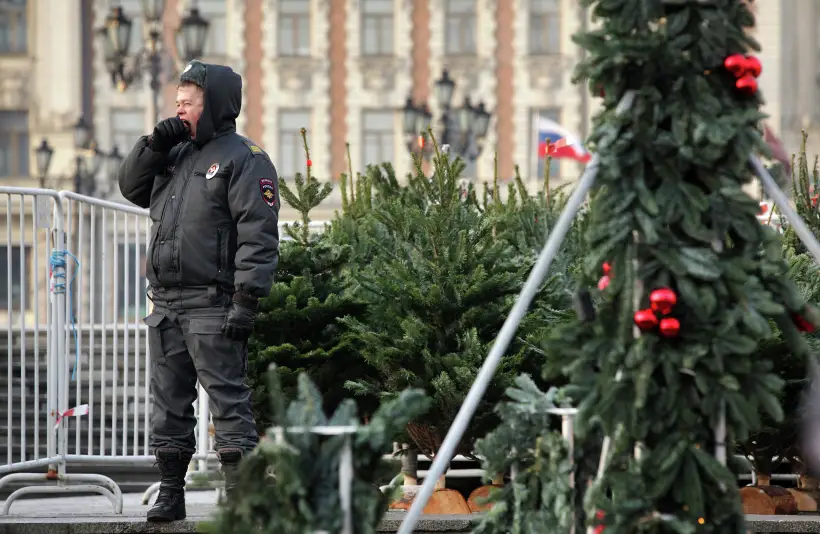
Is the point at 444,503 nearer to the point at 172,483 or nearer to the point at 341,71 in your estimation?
the point at 172,483

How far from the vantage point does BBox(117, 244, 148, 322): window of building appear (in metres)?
8.59

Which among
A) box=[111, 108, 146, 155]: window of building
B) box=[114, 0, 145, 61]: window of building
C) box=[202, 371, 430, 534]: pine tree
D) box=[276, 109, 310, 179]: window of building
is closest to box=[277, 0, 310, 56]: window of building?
box=[276, 109, 310, 179]: window of building

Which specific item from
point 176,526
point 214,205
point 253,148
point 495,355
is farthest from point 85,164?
point 495,355

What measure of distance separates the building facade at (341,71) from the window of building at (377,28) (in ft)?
0.13

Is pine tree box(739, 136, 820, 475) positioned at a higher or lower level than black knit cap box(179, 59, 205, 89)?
lower

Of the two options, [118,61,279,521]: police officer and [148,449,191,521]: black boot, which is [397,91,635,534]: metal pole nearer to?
[118,61,279,521]: police officer

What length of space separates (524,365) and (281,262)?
4.00 ft

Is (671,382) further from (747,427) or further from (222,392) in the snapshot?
(222,392)

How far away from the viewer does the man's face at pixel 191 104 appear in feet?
20.3

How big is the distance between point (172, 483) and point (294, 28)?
4193 cm

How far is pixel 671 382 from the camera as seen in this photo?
14.1 feet

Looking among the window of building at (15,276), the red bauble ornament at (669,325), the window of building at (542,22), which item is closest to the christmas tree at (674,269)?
the red bauble ornament at (669,325)

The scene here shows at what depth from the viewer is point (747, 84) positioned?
14.4ft

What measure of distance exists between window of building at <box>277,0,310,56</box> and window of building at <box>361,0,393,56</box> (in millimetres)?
1665
